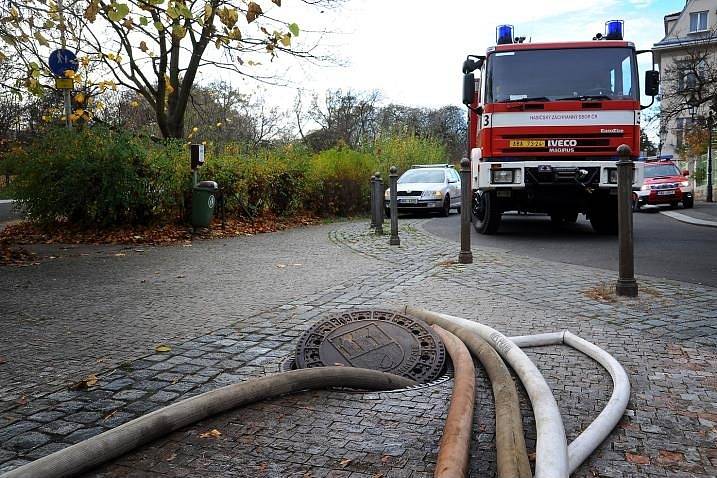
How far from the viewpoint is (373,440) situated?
296cm

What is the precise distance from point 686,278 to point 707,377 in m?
3.91

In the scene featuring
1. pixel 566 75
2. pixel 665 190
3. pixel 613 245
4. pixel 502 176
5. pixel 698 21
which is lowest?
pixel 613 245

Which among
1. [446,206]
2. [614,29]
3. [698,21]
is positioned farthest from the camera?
[698,21]

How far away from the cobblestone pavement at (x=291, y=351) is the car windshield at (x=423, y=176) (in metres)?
12.3

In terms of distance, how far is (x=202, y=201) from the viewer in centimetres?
1309

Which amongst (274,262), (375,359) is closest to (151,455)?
(375,359)

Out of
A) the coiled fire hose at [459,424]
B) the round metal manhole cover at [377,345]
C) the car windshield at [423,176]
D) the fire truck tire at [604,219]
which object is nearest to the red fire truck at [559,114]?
the fire truck tire at [604,219]

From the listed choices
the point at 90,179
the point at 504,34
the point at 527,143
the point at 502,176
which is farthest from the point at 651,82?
the point at 90,179

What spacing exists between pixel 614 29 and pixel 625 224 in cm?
658

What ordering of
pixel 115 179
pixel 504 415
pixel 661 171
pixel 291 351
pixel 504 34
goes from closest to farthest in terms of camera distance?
pixel 504 415
pixel 291 351
pixel 504 34
pixel 115 179
pixel 661 171

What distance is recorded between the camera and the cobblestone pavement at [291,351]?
2807 millimetres

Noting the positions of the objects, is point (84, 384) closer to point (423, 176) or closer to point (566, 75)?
point (566, 75)

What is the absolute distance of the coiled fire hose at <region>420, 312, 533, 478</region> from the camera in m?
2.38

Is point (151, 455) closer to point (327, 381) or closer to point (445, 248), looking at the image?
point (327, 381)
